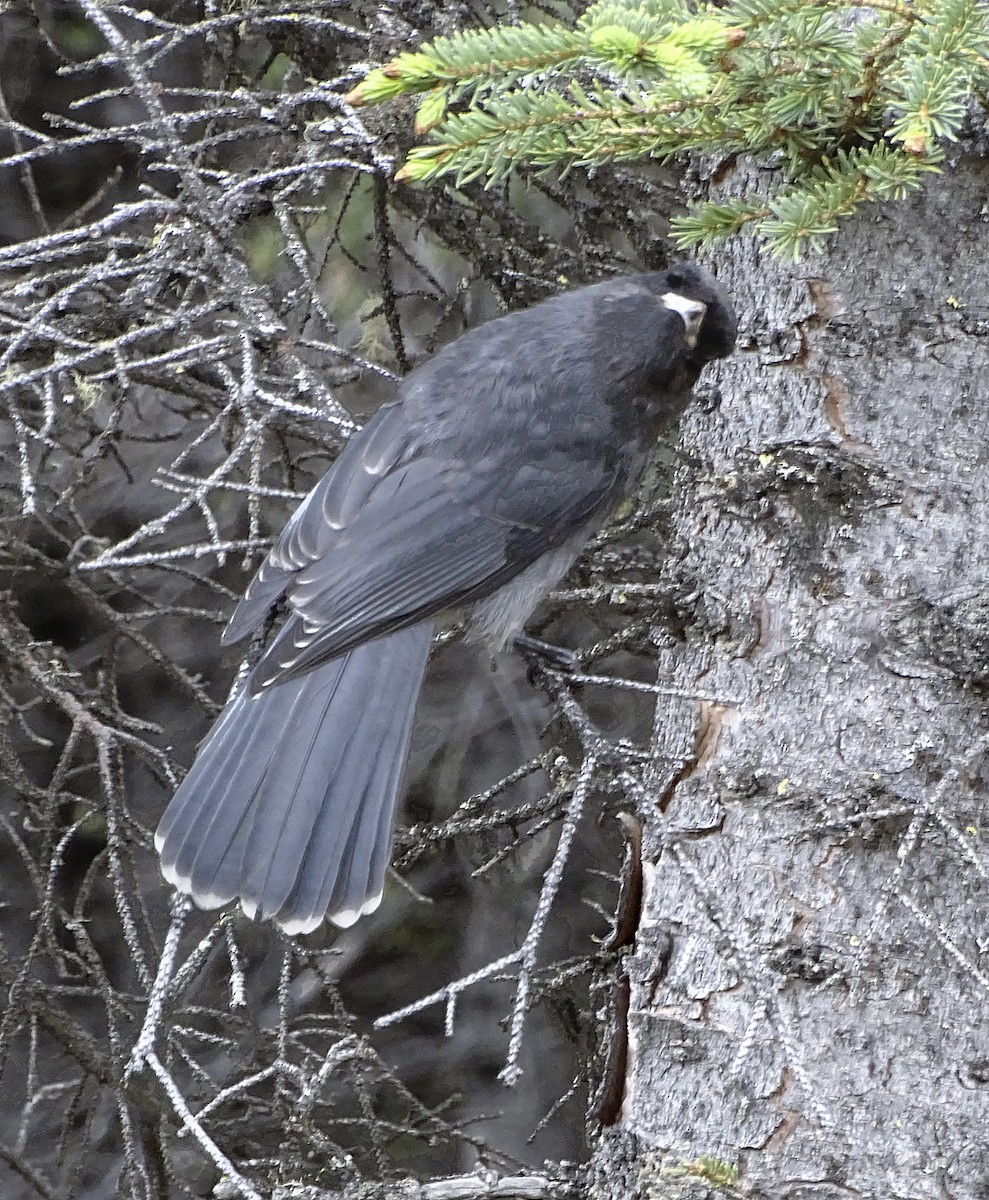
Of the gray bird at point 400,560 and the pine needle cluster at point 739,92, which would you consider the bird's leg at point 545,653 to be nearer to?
the gray bird at point 400,560

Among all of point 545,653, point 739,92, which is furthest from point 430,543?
point 739,92

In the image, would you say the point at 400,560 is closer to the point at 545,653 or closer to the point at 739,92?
the point at 545,653

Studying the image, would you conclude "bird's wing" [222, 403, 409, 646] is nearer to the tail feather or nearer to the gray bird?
the gray bird

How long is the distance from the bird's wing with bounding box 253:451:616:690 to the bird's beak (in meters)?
0.40

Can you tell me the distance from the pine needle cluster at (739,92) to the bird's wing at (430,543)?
2.80 feet

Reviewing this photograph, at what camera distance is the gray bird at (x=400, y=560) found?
2379mm

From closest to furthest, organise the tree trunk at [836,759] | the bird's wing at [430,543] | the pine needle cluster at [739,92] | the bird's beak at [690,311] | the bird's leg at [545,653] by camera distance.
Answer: the pine needle cluster at [739,92] → the tree trunk at [836,759] → the bird's beak at [690,311] → the bird's wing at [430,543] → the bird's leg at [545,653]

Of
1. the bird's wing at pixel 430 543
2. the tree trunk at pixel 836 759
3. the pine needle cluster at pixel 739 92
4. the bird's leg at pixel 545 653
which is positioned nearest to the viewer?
the pine needle cluster at pixel 739 92


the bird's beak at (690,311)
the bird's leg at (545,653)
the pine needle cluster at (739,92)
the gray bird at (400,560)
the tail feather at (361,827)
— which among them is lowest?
the bird's leg at (545,653)

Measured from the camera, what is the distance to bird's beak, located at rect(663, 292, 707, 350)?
7.63 feet

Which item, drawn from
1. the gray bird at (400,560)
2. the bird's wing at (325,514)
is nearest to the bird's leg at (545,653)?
the gray bird at (400,560)

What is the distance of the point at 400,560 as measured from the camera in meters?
2.62

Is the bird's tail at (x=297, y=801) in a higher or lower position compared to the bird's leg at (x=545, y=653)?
higher

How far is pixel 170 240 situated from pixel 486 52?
3.12 ft
